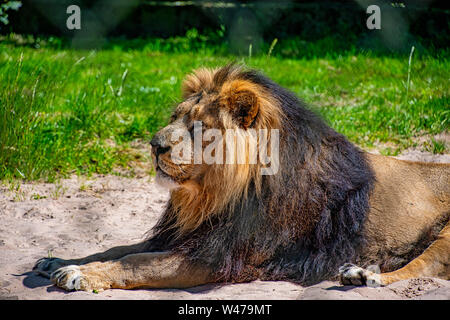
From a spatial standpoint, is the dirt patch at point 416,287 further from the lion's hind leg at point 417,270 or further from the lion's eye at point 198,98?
the lion's eye at point 198,98

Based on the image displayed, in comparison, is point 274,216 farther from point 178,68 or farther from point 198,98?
point 178,68

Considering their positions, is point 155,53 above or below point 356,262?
above

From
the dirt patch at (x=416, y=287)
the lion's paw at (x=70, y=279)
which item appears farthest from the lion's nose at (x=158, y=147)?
the dirt patch at (x=416, y=287)

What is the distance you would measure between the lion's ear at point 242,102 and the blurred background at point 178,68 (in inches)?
24.3

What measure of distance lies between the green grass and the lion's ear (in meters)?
0.63

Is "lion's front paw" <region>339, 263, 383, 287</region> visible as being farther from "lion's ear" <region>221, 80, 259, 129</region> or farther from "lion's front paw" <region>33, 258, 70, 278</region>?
"lion's front paw" <region>33, 258, 70, 278</region>

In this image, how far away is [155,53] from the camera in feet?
27.1

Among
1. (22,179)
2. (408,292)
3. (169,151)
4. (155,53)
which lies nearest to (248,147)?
(169,151)

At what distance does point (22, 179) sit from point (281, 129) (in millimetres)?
2401

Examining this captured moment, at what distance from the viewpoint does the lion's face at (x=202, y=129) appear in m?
2.99

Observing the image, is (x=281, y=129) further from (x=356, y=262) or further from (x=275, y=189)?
(x=356, y=262)

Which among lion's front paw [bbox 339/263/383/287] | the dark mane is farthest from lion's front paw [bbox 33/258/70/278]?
lion's front paw [bbox 339/263/383/287]

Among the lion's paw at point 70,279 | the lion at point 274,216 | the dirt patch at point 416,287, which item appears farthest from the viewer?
the lion at point 274,216

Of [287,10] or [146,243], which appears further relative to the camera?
[287,10]
